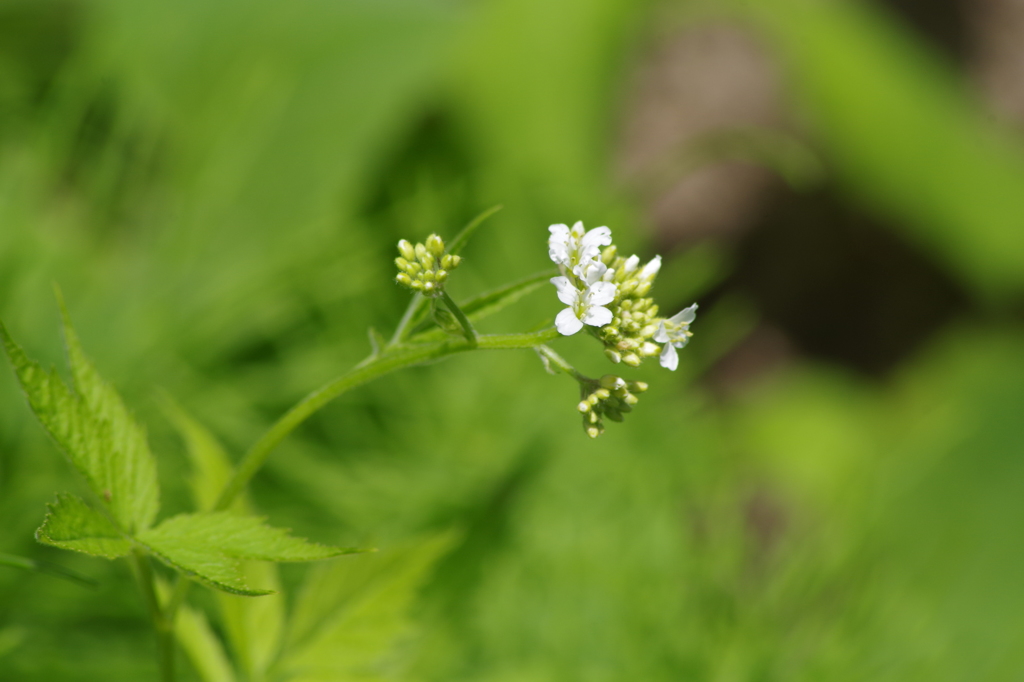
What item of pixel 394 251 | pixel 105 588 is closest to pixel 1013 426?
pixel 394 251

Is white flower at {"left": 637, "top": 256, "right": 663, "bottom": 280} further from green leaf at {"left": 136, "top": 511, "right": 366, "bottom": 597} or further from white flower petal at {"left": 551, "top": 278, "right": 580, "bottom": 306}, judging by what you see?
green leaf at {"left": 136, "top": 511, "right": 366, "bottom": 597}

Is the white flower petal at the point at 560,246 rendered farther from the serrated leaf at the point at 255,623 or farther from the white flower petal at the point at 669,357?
the serrated leaf at the point at 255,623

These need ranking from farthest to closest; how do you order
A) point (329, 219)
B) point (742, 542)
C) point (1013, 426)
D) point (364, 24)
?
point (1013, 426) → point (364, 24) → point (329, 219) → point (742, 542)

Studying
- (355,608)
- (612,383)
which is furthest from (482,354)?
(612,383)

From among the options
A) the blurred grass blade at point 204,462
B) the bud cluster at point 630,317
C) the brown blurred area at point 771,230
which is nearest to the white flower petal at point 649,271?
the bud cluster at point 630,317

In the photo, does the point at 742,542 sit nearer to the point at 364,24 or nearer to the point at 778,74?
→ the point at 364,24

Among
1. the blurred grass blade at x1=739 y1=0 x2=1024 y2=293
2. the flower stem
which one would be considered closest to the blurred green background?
the blurred grass blade at x1=739 y1=0 x2=1024 y2=293

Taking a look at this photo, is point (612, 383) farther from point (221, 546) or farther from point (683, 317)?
point (221, 546)
